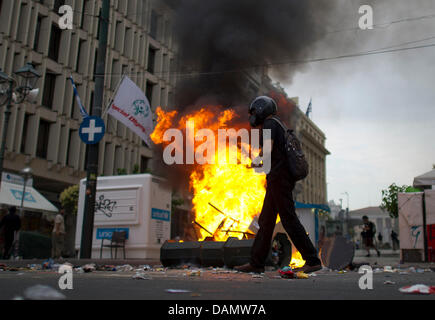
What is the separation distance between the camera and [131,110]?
1277 centimetres

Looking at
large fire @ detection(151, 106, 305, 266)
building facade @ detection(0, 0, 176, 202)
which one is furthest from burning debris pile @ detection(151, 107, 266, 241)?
building facade @ detection(0, 0, 176, 202)

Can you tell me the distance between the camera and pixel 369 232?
56.0 ft

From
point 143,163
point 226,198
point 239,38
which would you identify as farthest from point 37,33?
point 226,198

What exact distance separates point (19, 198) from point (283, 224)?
1930 centimetres

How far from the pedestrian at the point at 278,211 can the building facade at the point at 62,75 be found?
674 inches

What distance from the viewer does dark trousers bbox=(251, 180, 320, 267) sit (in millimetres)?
5441

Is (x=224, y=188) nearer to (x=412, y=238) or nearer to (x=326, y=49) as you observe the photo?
(x=326, y=49)

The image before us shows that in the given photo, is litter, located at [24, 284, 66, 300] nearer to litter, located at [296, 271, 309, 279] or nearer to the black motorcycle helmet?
litter, located at [296, 271, 309, 279]

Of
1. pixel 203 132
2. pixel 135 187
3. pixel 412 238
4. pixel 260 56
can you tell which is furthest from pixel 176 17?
pixel 412 238

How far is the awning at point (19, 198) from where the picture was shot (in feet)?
68.2

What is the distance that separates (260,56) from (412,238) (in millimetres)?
6492

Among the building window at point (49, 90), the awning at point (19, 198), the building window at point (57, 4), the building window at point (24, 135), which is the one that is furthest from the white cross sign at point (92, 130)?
the building window at point (57, 4)

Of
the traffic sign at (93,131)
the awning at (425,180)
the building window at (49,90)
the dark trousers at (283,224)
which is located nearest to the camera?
the dark trousers at (283,224)

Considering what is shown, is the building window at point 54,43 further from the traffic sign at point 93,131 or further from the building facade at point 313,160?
the building facade at point 313,160
